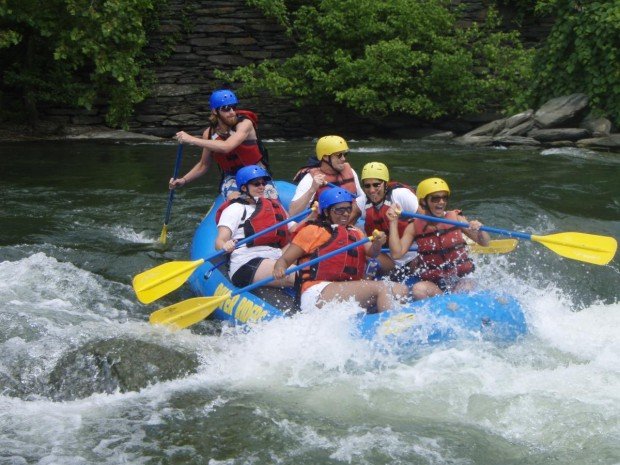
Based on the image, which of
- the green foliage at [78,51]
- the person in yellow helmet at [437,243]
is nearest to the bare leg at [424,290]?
the person in yellow helmet at [437,243]

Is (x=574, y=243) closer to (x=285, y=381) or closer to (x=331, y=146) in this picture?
(x=331, y=146)

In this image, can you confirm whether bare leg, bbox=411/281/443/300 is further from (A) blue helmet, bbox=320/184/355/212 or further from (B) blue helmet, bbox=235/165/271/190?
(B) blue helmet, bbox=235/165/271/190

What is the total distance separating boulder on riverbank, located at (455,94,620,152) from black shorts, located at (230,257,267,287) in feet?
22.8

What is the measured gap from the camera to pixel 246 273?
572 centimetres

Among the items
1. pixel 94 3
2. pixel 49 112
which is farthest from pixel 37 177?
pixel 49 112

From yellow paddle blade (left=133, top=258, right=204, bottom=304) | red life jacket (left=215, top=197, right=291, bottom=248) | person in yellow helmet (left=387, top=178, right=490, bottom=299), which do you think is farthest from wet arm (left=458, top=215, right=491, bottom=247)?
yellow paddle blade (left=133, top=258, right=204, bottom=304)

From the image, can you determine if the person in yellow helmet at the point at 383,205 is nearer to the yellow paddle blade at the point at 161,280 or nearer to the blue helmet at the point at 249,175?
the blue helmet at the point at 249,175

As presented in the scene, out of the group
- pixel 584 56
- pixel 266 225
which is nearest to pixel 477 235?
pixel 266 225

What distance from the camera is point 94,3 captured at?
38.6 feet

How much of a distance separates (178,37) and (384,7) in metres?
3.22

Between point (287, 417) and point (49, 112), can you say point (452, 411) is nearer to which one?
point (287, 417)

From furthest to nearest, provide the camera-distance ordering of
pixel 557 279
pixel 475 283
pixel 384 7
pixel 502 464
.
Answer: pixel 384 7
pixel 557 279
pixel 475 283
pixel 502 464

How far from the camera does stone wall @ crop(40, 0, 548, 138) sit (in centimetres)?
1399

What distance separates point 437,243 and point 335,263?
664 mm
